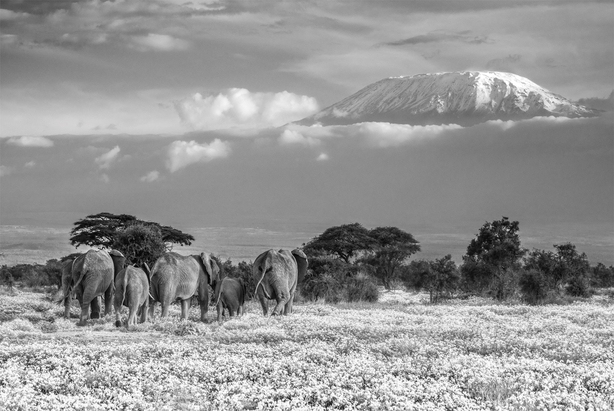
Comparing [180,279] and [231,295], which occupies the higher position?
[180,279]

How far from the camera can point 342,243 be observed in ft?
213

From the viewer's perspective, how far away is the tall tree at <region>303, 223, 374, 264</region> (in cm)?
6475

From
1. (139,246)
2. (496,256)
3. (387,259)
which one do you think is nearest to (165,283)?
(139,246)

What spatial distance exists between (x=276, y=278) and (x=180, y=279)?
12.9 feet

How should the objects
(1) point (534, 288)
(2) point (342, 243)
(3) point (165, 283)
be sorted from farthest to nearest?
(2) point (342, 243) → (1) point (534, 288) → (3) point (165, 283)

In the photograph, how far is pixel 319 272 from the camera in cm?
4869

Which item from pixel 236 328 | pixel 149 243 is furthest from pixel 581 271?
pixel 236 328

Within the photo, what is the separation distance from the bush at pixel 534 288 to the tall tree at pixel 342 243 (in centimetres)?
2555

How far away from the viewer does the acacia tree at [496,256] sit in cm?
4335

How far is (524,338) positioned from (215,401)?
1199cm

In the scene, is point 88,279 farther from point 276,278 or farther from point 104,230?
point 104,230

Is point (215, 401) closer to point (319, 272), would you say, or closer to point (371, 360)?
point (371, 360)

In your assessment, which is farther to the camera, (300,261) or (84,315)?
(300,261)

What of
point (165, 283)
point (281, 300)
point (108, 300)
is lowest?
point (108, 300)
